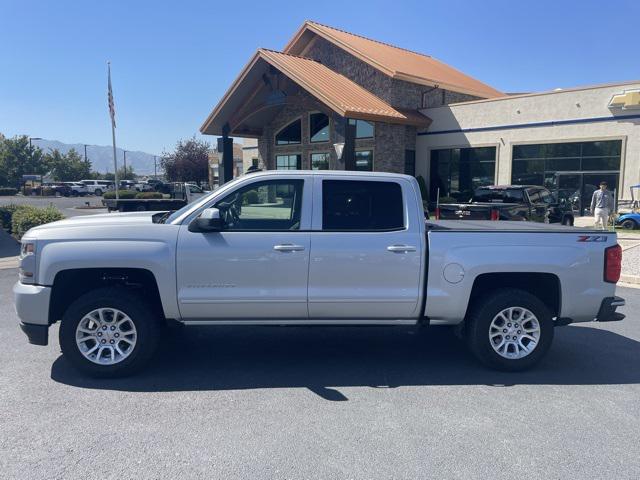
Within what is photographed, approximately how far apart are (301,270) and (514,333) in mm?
2173

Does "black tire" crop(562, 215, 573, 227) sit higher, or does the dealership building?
the dealership building

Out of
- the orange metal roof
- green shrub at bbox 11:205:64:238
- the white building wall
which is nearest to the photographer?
green shrub at bbox 11:205:64:238

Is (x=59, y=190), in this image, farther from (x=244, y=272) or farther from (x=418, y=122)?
(x=244, y=272)

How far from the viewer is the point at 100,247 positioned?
4613 mm

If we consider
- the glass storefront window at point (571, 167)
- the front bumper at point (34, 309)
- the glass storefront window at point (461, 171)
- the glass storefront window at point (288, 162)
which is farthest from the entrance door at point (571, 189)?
the front bumper at point (34, 309)

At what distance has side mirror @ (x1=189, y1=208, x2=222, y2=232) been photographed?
4500mm

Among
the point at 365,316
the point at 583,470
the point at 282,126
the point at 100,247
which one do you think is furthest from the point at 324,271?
the point at 282,126

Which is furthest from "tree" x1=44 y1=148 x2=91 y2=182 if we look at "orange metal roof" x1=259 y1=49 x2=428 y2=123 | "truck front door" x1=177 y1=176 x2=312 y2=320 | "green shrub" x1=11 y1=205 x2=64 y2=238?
"truck front door" x1=177 y1=176 x2=312 y2=320

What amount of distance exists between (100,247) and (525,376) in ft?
13.7

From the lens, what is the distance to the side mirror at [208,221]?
4.50m

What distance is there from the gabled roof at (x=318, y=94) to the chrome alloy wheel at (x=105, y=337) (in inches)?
661

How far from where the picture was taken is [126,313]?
4.66 metres

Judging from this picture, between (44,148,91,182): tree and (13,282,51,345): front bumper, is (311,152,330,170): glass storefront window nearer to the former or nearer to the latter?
(13,282,51,345): front bumper

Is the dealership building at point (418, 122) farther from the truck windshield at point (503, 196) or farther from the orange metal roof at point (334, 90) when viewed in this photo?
the truck windshield at point (503, 196)
